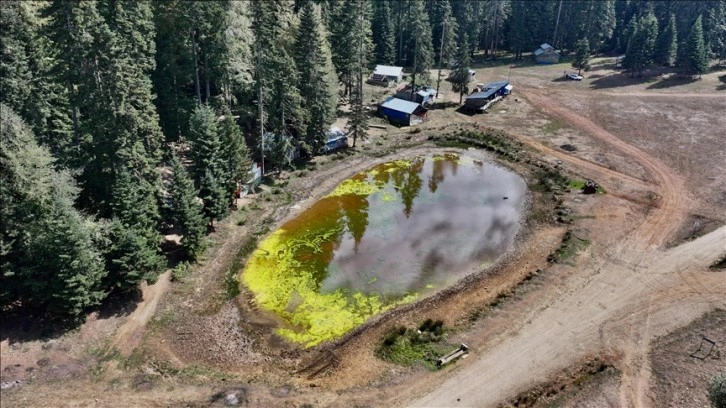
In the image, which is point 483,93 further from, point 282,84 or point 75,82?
point 75,82

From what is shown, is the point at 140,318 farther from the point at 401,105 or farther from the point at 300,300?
the point at 401,105

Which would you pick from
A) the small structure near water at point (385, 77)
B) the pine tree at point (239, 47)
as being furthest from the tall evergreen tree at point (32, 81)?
the small structure near water at point (385, 77)

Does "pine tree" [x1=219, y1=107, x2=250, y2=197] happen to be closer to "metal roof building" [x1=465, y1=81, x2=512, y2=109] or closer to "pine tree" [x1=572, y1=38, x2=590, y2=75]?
"metal roof building" [x1=465, y1=81, x2=512, y2=109]

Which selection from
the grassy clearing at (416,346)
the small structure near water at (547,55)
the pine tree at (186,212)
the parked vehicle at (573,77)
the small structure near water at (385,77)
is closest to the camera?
the grassy clearing at (416,346)

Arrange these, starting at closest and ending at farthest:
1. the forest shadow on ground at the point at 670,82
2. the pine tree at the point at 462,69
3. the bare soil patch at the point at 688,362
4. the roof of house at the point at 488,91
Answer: the bare soil patch at the point at 688,362 → the pine tree at the point at 462,69 → the roof of house at the point at 488,91 → the forest shadow on ground at the point at 670,82

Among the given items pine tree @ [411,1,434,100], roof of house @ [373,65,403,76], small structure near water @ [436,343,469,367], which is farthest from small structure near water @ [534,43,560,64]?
small structure near water @ [436,343,469,367]

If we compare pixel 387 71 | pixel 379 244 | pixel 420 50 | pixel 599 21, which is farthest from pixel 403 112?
pixel 599 21

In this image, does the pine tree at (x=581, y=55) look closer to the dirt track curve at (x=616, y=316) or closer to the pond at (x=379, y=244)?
the pond at (x=379, y=244)
